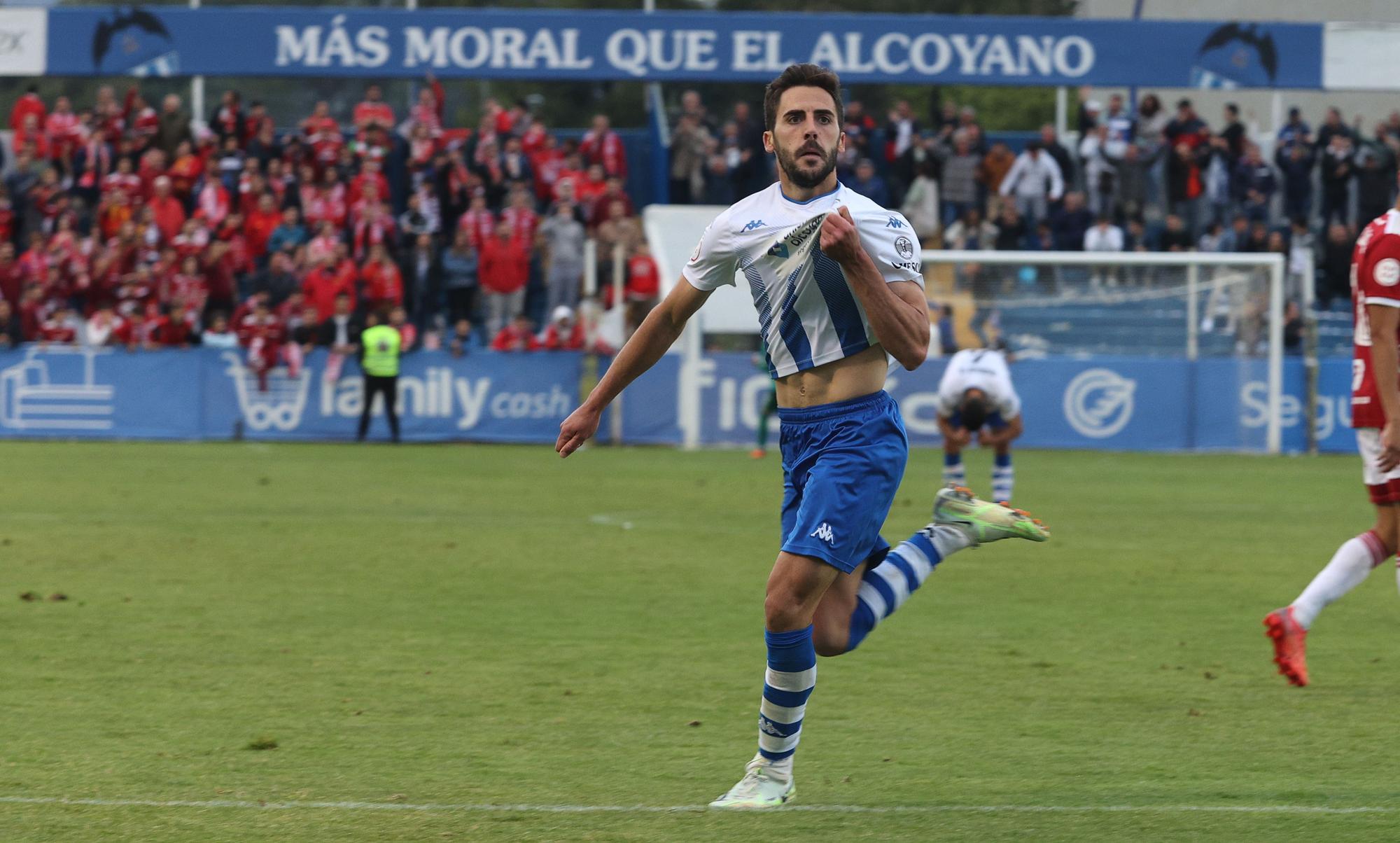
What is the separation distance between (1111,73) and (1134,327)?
4197 millimetres

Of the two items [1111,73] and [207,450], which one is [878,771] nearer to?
[207,450]

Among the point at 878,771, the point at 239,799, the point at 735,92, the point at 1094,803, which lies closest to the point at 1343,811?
the point at 1094,803

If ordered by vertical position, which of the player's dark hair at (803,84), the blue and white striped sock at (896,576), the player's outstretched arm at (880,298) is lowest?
the blue and white striped sock at (896,576)

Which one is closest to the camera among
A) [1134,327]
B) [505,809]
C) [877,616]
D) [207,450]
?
[505,809]

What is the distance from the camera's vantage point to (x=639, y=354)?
226 inches

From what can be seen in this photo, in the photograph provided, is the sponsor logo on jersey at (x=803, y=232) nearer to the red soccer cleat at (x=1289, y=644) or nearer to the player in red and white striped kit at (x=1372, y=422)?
the player in red and white striped kit at (x=1372, y=422)

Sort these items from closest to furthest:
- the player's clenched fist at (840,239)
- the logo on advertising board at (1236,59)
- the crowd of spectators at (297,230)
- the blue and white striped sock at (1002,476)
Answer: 1. the player's clenched fist at (840,239)
2. the blue and white striped sock at (1002,476)
3. the crowd of spectators at (297,230)
4. the logo on advertising board at (1236,59)

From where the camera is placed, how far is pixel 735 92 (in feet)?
142

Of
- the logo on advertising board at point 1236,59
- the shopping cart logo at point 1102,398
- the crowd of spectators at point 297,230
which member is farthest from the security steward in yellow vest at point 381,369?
the logo on advertising board at point 1236,59

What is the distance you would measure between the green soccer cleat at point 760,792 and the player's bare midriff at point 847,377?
1155 mm

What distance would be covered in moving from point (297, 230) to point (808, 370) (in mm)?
21219

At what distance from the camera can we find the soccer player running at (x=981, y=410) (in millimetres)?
15211

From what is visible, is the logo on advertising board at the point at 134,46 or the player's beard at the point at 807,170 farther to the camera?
the logo on advertising board at the point at 134,46

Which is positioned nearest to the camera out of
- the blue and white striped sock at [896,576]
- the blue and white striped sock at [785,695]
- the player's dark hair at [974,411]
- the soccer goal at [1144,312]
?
the blue and white striped sock at [785,695]
